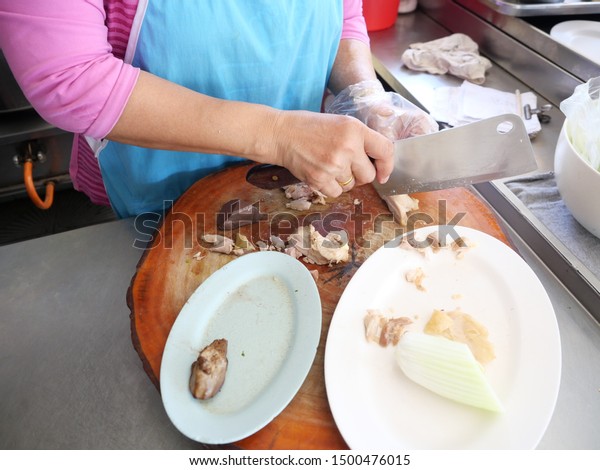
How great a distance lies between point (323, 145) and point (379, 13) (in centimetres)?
149

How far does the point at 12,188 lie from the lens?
7.51ft

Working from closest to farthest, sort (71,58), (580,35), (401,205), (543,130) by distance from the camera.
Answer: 1. (71,58)
2. (401,205)
3. (543,130)
4. (580,35)

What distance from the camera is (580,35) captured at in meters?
1.78

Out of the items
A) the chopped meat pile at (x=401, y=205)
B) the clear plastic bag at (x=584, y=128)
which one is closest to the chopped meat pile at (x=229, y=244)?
the chopped meat pile at (x=401, y=205)

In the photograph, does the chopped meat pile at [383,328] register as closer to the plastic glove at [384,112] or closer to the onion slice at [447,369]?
the onion slice at [447,369]

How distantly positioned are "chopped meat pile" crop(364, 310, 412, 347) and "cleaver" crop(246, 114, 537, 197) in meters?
0.39

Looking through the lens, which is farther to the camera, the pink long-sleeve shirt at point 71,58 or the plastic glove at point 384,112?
the plastic glove at point 384,112

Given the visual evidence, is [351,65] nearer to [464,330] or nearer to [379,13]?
[464,330]

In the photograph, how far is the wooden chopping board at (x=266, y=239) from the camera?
2.74 ft

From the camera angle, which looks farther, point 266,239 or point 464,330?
point 266,239

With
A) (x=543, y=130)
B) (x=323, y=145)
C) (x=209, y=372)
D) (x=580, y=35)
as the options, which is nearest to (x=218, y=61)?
(x=323, y=145)

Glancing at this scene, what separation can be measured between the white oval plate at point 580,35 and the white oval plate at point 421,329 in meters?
1.13

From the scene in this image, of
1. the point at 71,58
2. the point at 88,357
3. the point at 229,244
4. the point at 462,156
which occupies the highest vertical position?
the point at 71,58

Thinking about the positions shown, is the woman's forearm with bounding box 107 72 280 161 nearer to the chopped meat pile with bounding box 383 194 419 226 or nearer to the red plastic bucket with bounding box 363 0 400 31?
the chopped meat pile with bounding box 383 194 419 226
